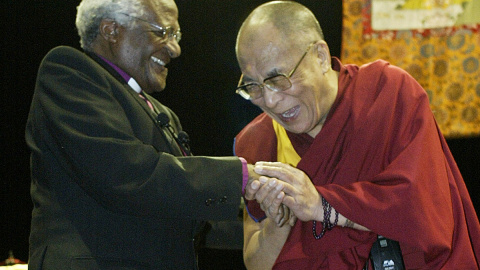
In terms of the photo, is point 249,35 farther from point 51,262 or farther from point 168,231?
point 51,262

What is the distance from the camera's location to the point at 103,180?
154 centimetres

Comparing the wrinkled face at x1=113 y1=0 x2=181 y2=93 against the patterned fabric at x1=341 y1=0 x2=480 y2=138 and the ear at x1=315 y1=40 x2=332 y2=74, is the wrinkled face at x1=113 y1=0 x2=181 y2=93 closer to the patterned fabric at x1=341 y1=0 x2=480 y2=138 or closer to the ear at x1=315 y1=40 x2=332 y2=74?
the ear at x1=315 y1=40 x2=332 y2=74

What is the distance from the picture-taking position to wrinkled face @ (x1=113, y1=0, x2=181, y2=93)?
77.4 inches

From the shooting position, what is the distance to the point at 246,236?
200 centimetres

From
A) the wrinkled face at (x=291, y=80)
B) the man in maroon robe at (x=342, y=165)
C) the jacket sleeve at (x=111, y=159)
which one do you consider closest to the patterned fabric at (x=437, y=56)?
the man in maroon robe at (x=342, y=165)

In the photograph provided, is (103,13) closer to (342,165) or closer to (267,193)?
(267,193)

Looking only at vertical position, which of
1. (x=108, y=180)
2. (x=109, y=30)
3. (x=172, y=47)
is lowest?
(x=108, y=180)

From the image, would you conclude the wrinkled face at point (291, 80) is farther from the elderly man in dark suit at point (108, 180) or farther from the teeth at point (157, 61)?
the teeth at point (157, 61)

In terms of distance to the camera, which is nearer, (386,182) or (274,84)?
(386,182)

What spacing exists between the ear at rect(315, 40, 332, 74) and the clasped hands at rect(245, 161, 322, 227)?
15.9 inches

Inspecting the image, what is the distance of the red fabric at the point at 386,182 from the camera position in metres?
1.56

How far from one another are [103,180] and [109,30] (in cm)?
67

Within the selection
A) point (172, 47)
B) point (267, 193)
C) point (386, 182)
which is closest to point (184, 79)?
point (172, 47)

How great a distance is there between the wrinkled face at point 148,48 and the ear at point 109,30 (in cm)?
2
